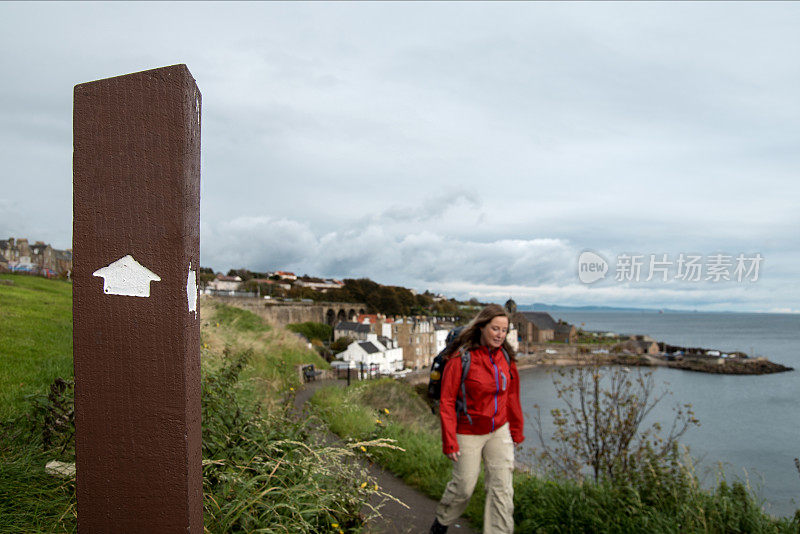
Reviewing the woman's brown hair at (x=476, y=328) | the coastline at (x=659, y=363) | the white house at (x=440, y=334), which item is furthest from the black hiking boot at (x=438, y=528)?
the white house at (x=440, y=334)

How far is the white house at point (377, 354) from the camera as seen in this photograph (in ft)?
116

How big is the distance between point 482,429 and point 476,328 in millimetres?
744

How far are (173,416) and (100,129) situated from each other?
0.94 m

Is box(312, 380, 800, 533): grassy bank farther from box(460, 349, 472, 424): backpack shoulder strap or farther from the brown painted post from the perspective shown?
the brown painted post

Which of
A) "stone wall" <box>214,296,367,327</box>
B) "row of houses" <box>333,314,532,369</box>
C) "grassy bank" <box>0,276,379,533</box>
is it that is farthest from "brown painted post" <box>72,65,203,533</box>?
"row of houses" <box>333,314,532,369</box>

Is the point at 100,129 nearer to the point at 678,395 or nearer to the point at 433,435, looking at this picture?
the point at 433,435

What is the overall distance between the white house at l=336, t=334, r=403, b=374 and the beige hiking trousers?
27.6 meters

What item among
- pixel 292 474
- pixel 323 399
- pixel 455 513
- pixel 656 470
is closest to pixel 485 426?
pixel 455 513

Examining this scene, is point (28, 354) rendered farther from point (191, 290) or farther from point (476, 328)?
point (191, 290)

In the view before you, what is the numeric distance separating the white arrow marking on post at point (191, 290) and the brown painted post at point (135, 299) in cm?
1

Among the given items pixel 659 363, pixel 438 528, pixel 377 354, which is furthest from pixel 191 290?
pixel 659 363

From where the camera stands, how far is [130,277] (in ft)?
5.27

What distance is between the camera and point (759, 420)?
825 centimetres

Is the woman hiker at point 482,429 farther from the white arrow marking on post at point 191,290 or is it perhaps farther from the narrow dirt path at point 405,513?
the white arrow marking on post at point 191,290
